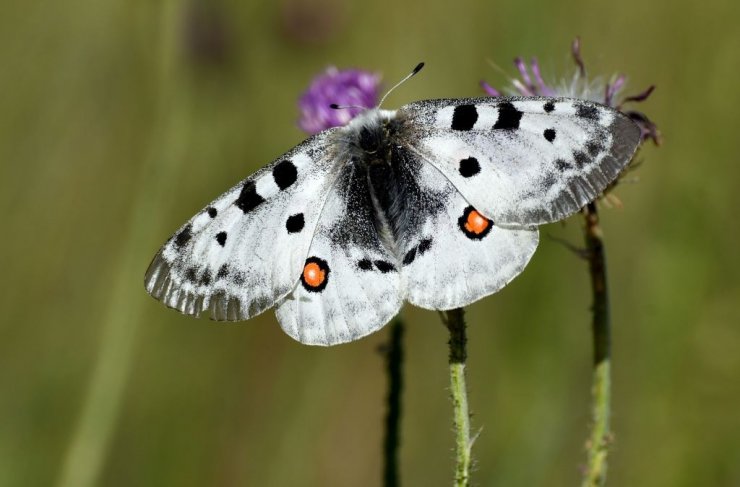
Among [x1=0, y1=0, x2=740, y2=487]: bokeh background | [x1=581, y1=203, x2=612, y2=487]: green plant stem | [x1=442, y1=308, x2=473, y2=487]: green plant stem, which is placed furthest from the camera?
[x1=0, y1=0, x2=740, y2=487]: bokeh background

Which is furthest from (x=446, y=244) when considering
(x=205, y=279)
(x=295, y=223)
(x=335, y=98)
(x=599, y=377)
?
(x=335, y=98)

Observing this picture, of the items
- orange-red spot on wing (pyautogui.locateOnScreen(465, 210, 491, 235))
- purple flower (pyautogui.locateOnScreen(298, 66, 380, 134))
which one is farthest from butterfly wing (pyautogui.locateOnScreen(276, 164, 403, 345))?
purple flower (pyautogui.locateOnScreen(298, 66, 380, 134))

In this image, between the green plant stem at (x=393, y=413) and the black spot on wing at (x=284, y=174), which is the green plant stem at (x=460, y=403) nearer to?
the green plant stem at (x=393, y=413)

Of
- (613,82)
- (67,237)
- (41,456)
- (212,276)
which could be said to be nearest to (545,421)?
(613,82)

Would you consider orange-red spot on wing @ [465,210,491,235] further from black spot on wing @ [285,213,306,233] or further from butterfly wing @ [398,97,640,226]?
black spot on wing @ [285,213,306,233]

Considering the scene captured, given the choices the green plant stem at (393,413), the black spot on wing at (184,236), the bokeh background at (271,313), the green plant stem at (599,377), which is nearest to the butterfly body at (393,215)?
the black spot on wing at (184,236)

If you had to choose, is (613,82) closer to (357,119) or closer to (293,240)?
(357,119)
